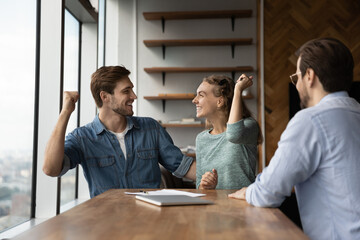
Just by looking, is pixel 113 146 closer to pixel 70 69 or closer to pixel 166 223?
pixel 166 223

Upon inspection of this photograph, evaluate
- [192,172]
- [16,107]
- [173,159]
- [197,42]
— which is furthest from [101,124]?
[197,42]

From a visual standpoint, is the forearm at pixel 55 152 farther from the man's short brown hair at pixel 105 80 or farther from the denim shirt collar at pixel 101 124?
the man's short brown hair at pixel 105 80

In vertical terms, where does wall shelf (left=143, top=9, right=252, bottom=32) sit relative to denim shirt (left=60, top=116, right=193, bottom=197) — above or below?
above

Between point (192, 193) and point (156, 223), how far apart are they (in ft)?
1.86

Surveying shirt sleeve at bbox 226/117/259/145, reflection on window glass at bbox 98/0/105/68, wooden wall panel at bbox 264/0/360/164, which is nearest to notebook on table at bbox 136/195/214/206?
shirt sleeve at bbox 226/117/259/145

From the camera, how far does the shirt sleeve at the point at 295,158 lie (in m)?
1.19

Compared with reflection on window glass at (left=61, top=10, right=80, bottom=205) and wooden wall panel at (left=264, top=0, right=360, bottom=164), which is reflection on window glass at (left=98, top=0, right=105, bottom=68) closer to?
reflection on window glass at (left=61, top=10, right=80, bottom=205)

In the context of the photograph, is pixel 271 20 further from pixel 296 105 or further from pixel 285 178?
pixel 285 178

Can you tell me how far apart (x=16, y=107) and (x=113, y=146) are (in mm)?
1076

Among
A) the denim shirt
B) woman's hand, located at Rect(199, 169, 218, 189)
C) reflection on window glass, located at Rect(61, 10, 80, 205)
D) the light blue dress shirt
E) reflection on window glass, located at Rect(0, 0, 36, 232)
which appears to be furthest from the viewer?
reflection on window glass, located at Rect(61, 10, 80, 205)

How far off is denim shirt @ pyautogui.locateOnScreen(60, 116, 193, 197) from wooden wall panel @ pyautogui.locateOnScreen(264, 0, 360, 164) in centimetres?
323

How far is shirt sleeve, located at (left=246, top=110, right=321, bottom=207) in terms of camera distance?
46.8 inches

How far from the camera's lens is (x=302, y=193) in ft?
4.20

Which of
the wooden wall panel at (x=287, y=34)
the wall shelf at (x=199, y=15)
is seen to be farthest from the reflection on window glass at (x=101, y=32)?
the wooden wall panel at (x=287, y=34)
